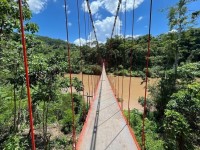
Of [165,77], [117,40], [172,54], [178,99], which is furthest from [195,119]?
[117,40]

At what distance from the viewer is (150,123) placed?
8.59 meters

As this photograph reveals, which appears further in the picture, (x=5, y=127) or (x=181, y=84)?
(x=181, y=84)

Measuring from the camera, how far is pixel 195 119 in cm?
660

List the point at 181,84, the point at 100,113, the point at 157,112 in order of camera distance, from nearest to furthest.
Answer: the point at 100,113 → the point at 181,84 → the point at 157,112

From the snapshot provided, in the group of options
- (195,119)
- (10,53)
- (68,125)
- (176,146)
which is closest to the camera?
(10,53)

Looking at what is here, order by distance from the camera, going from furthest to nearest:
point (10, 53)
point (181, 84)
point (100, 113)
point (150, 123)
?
point (181, 84), point (150, 123), point (100, 113), point (10, 53)

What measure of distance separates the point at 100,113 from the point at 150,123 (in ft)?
13.0

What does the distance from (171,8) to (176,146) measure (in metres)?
6.02

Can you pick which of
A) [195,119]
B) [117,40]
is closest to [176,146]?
[195,119]

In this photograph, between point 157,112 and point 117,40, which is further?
point 117,40

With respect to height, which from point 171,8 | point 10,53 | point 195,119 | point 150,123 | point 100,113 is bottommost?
point 150,123

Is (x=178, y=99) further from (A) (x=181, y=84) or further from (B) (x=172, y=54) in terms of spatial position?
(B) (x=172, y=54)

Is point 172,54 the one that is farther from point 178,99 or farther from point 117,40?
point 117,40

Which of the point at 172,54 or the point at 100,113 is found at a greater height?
the point at 172,54
